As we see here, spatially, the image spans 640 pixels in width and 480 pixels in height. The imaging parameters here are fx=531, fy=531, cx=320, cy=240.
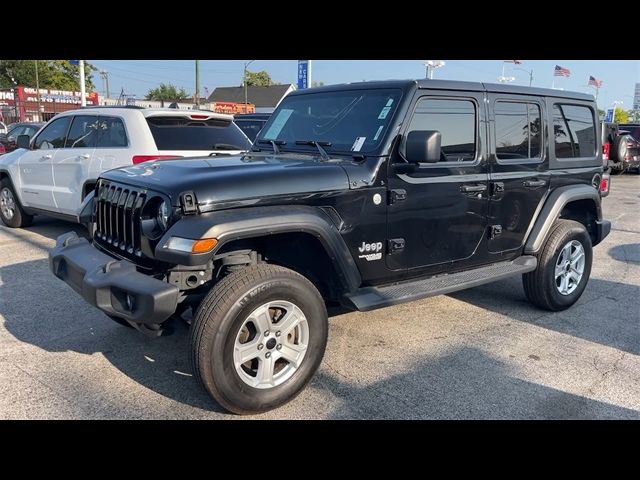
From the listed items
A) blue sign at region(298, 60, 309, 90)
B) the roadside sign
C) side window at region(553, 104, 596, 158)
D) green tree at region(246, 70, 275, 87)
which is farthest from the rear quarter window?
green tree at region(246, 70, 275, 87)

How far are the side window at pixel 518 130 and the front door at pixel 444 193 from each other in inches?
8.9

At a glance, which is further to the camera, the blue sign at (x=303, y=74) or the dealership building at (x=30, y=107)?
the dealership building at (x=30, y=107)

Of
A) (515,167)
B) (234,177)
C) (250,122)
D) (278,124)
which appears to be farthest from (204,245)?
(250,122)

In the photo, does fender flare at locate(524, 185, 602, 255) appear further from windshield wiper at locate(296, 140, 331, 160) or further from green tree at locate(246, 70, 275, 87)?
green tree at locate(246, 70, 275, 87)

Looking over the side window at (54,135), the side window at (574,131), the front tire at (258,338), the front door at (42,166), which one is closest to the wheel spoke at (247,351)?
the front tire at (258,338)

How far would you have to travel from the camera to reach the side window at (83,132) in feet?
22.9

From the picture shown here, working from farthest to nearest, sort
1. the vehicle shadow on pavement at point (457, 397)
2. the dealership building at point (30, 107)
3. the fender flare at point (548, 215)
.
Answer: the dealership building at point (30, 107) < the fender flare at point (548, 215) < the vehicle shadow on pavement at point (457, 397)

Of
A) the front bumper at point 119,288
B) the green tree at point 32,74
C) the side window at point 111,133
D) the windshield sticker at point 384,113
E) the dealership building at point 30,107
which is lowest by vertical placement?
the front bumper at point 119,288

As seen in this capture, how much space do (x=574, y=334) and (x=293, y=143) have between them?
9.42ft

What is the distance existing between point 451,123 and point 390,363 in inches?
74.1

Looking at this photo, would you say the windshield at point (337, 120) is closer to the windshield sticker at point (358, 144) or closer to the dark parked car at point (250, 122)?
the windshield sticker at point (358, 144)
